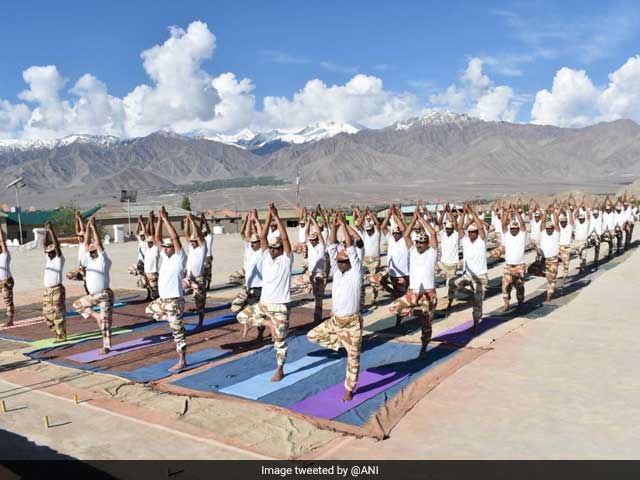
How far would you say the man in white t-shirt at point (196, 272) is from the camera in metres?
11.4

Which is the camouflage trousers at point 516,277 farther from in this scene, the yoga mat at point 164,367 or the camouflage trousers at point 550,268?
the yoga mat at point 164,367

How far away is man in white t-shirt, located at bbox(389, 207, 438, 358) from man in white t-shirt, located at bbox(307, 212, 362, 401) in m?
1.45

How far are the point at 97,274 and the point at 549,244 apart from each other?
389 inches

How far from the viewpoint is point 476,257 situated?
11.1 m

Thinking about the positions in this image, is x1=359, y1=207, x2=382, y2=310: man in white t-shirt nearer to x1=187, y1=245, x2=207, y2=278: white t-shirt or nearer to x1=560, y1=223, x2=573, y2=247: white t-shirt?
x1=187, y1=245, x2=207, y2=278: white t-shirt

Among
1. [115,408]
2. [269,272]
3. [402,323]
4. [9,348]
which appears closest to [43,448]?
[115,408]

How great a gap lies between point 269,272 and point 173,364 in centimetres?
235

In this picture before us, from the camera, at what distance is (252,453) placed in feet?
19.2

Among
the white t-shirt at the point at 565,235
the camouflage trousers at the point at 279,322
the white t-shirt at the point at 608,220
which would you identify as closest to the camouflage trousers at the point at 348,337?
the camouflage trousers at the point at 279,322

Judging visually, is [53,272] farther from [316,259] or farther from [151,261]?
[316,259]

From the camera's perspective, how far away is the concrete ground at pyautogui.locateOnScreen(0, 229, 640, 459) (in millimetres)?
5930

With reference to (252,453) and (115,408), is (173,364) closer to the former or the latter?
(115,408)

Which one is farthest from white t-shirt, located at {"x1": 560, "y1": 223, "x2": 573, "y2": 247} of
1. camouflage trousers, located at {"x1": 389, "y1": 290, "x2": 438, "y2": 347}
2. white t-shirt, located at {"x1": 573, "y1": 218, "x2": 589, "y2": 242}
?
camouflage trousers, located at {"x1": 389, "y1": 290, "x2": 438, "y2": 347}

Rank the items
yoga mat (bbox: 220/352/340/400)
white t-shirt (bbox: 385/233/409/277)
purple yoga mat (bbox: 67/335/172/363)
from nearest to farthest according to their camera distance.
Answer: yoga mat (bbox: 220/352/340/400) < purple yoga mat (bbox: 67/335/172/363) < white t-shirt (bbox: 385/233/409/277)
